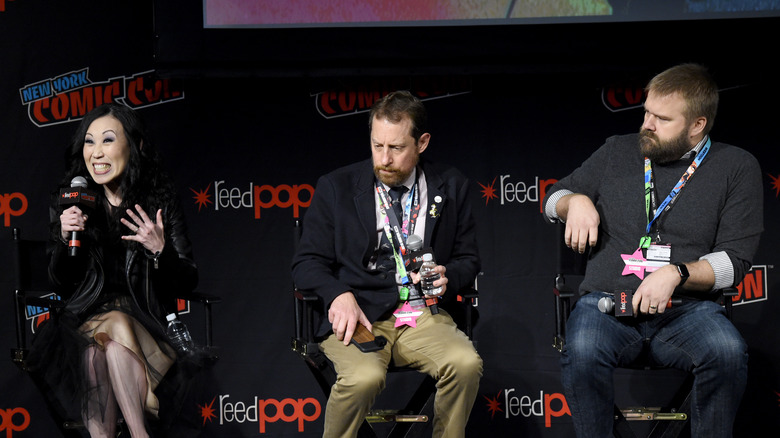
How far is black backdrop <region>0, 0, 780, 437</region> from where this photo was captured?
4367 millimetres

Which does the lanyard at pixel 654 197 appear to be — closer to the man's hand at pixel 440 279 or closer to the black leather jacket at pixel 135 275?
the man's hand at pixel 440 279

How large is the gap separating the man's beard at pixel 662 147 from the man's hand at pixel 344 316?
126 centimetres

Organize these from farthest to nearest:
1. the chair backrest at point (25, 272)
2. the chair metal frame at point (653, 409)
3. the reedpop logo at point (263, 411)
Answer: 1. the reedpop logo at point (263, 411)
2. the chair backrest at point (25, 272)
3. the chair metal frame at point (653, 409)

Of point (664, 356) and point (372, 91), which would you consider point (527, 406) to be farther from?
point (372, 91)

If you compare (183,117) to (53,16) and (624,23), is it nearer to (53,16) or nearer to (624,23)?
(53,16)

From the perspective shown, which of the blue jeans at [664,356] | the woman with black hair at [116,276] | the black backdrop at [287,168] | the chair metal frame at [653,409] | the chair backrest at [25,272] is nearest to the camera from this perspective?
the blue jeans at [664,356]

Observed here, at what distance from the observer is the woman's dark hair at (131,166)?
3.47 m

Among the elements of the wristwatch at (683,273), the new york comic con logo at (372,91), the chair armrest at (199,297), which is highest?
the new york comic con logo at (372,91)

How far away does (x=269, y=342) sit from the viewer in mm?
4465

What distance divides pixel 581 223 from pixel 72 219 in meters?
1.82

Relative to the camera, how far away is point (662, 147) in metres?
3.29

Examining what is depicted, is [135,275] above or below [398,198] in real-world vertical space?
below

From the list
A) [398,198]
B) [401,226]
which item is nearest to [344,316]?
[401,226]

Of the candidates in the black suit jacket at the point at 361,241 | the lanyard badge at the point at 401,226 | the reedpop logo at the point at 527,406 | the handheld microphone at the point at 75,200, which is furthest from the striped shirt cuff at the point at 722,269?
the handheld microphone at the point at 75,200
